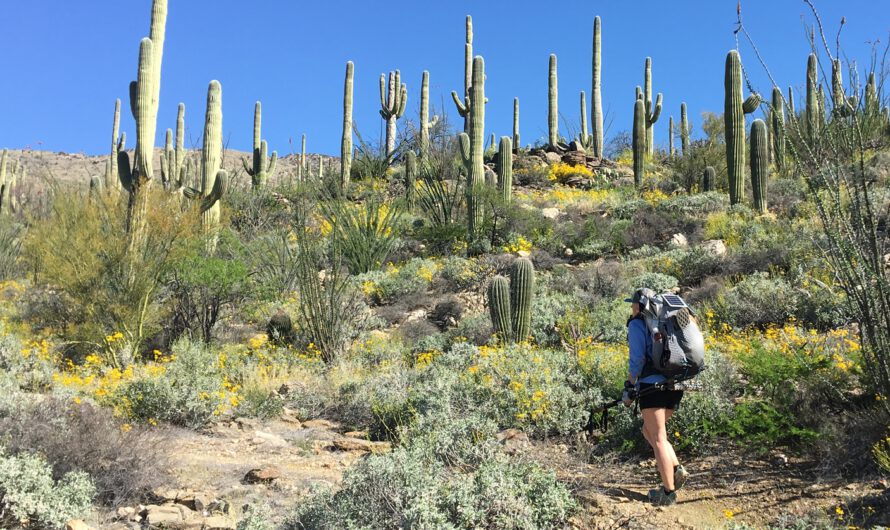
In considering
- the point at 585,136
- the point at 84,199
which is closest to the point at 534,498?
the point at 84,199

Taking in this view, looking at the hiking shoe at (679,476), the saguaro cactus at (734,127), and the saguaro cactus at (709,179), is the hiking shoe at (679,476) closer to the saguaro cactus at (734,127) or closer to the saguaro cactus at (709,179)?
the saguaro cactus at (734,127)

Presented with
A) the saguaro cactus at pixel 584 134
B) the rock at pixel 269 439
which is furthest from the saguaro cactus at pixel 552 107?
the rock at pixel 269 439

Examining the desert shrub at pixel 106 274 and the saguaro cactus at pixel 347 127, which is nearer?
the desert shrub at pixel 106 274

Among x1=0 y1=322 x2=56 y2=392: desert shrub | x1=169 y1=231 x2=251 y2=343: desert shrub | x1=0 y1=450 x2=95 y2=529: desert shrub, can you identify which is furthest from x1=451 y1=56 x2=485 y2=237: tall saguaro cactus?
x1=0 y1=450 x2=95 y2=529: desert shrub

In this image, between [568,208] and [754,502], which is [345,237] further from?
[754,502]

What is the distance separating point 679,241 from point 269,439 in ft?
34.3

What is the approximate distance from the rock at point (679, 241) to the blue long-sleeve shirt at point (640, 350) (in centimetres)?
1016

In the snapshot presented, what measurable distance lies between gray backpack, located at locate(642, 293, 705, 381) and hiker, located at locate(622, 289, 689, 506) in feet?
0.28

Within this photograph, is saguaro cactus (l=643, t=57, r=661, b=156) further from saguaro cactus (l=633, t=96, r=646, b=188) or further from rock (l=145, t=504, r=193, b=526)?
rock (l=145, t=504, r=193, b=526)

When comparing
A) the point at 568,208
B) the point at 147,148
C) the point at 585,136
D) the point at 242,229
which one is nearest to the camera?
the point at 147,148

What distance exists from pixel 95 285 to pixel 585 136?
2196 cm

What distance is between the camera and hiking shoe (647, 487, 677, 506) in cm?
448

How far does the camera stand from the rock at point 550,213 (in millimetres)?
17392

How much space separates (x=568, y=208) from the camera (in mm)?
18109
